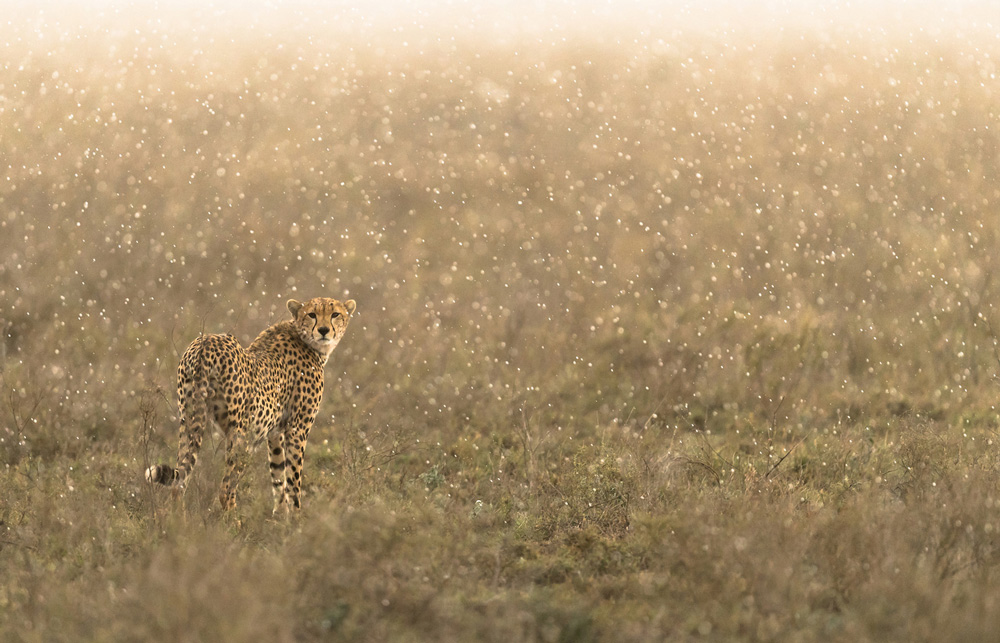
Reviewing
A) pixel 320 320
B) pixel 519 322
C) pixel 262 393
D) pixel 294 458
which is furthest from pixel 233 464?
pixel 519 322

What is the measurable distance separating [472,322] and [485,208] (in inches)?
106

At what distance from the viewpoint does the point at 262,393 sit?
251 inches

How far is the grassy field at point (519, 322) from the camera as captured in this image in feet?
15.8

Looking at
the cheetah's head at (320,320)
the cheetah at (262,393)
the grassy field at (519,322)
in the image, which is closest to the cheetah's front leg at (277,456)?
the cheetah at (262,393)

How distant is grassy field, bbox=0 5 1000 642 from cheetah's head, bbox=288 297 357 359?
92 cm

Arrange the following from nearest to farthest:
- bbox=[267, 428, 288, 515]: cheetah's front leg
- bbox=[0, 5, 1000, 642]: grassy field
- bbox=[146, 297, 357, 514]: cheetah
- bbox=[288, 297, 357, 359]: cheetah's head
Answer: bbox=[0, 5, 1000, 642]: grassy field
bbox=[146, 297, 357, 514]: cheetah
bbox=[288, 297, 357, 359]: cheetah's head
bbox=[267, 428, 288, 515]: cheetah's front leg

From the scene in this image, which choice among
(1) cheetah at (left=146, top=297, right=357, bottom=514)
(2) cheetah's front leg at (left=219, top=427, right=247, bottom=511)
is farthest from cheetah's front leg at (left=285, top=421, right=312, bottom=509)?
(2) cheetah's front leg at (left=219, top=427, right=247, bottom=511)

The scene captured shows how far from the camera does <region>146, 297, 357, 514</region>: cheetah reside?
20.1 feet

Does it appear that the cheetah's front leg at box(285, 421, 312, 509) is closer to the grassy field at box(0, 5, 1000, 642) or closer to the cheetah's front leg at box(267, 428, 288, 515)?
the cheetah's front leg at box(267, 428, 288, 515)

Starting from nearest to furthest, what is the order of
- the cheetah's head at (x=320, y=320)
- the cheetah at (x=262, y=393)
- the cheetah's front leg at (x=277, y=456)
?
1. the cheetah at (x=262, y=393)
2. the cheetah's head at (x=320, y=320)
3. the cheetah's front leg at (x=277, y=456)

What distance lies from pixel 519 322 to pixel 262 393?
15.9ft

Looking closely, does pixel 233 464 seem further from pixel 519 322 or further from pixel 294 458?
pixel 519 322

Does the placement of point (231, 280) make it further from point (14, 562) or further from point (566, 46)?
point (566, 46)

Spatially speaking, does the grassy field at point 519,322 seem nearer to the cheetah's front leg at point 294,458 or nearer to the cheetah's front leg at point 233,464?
the cheetah's front leg at point 233,464
